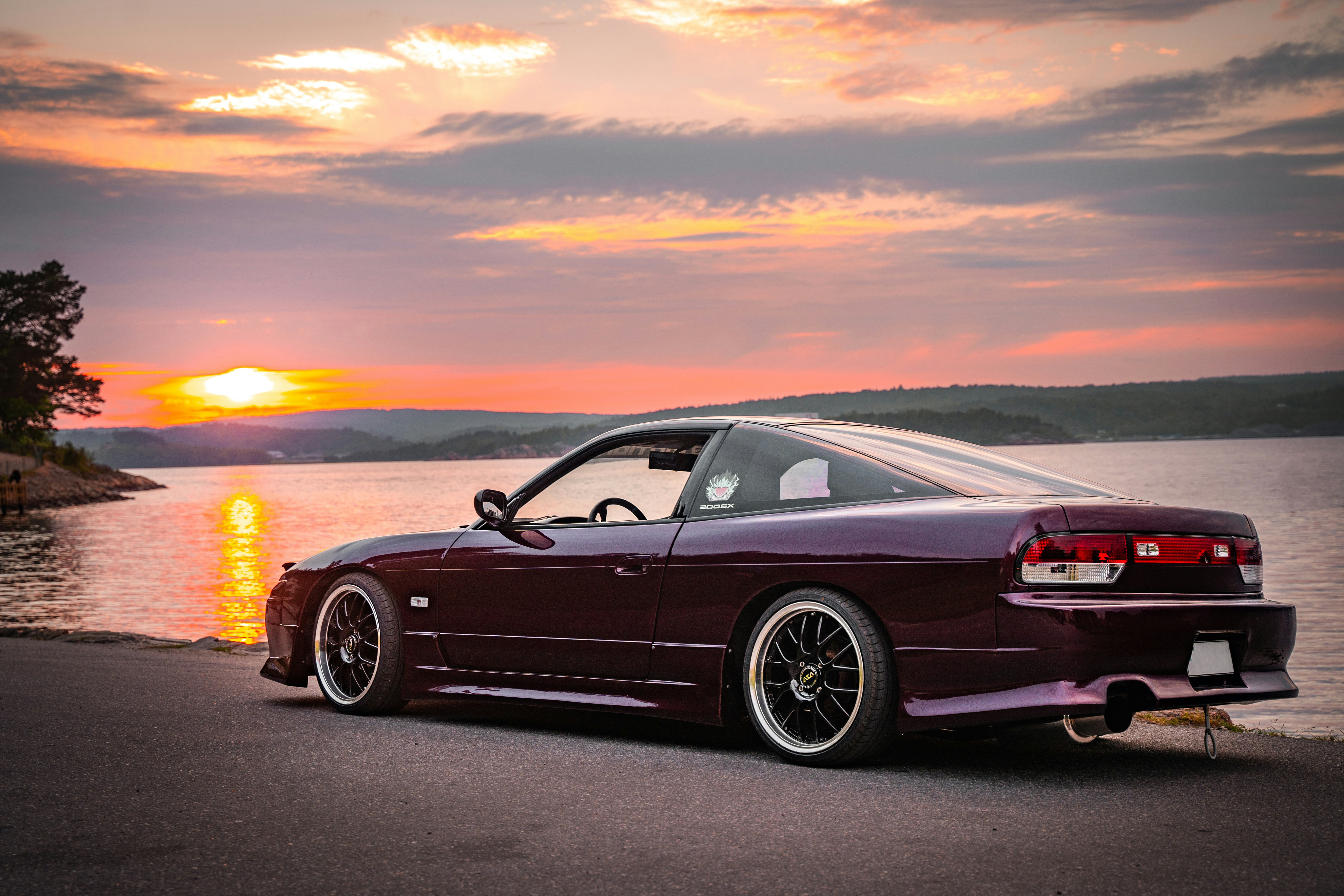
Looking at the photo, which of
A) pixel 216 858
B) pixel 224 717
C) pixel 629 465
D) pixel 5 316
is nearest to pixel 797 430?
pixel 629 465

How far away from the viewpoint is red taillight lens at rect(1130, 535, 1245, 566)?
4.39 meters

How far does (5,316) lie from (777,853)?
84753 mm

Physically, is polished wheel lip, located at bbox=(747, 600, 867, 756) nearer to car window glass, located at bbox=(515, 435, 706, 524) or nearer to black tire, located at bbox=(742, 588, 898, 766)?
black tire, located at bbox=(742, 588, 898, 766)

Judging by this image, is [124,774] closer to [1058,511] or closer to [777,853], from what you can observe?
[777,853]

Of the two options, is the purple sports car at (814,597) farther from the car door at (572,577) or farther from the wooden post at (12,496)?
the wooden post at (12,496)

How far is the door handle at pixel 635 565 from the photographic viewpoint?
17.6 feet

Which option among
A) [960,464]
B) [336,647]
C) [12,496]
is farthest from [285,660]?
[12,496]

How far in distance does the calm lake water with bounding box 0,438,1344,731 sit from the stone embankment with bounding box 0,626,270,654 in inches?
208

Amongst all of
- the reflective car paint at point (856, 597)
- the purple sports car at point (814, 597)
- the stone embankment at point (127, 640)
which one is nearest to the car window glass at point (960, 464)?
the purple sports car at point (814, 597)

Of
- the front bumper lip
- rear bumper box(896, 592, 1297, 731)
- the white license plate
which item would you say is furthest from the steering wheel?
the white license plate

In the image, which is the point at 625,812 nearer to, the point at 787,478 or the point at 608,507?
the point at 787,478

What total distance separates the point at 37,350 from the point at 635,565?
82341mm

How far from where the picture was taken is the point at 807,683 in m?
4.80

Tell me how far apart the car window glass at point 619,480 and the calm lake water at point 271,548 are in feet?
6.44
